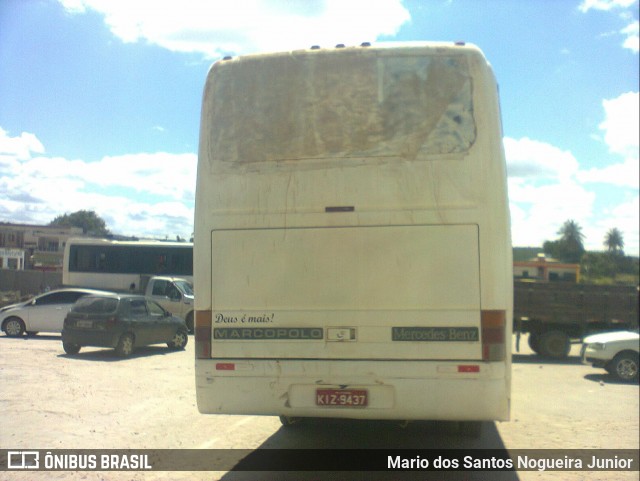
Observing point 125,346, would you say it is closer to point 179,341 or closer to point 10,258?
point 179,341

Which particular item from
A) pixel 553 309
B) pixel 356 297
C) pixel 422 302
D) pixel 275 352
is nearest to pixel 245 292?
pixel 275 352

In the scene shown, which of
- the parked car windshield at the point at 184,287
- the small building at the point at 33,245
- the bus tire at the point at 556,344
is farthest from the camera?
the parked car windshield at the point at 184,287

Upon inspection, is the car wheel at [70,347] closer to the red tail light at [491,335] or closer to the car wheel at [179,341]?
the car wheel at [179,341]

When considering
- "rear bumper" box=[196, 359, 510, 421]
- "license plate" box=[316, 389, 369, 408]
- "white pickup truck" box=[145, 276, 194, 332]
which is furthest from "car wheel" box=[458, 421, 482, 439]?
"white pickup truck" box=[145, 276, 194, 332]

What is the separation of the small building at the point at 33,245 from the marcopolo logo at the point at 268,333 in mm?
6264

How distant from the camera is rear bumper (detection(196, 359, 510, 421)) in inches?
200

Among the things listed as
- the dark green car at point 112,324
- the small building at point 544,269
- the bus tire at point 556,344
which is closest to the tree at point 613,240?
the small building at point 544,269

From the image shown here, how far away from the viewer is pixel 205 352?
548 cm

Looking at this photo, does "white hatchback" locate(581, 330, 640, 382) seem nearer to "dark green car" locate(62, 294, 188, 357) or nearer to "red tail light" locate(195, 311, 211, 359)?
"dark green car" locate(62, 294, 188, 357)

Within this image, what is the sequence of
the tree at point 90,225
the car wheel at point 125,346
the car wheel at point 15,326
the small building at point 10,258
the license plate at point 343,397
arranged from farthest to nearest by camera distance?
1. the tree at point 90,225
2. the car wheel at point 15,326
3. the car wheel at point 125,346
4. the small building at point 10,258
5. the license plate at point 343,397

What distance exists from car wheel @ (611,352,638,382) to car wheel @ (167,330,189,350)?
35.5 ft

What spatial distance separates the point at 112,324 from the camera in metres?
13.9

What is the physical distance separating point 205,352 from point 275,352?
658 mm

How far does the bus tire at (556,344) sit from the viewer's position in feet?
58.2
